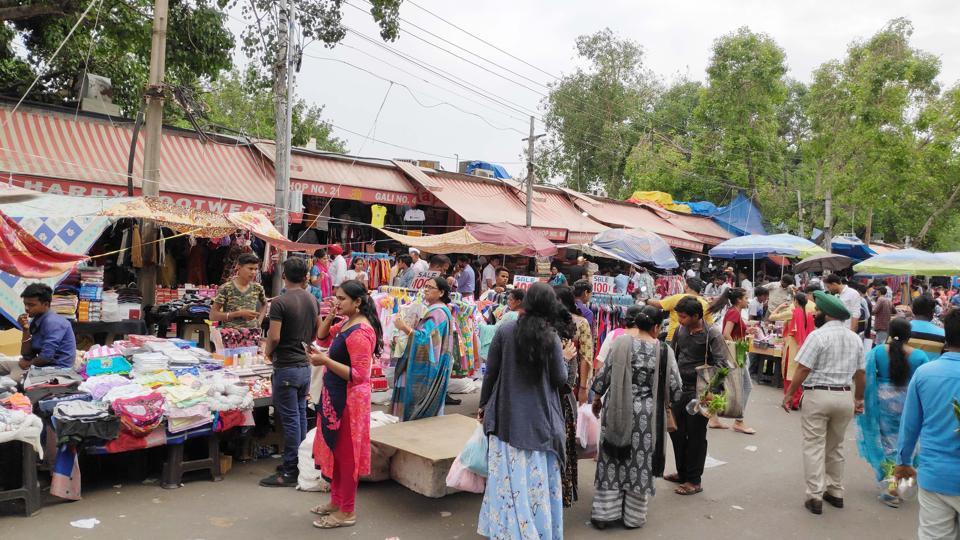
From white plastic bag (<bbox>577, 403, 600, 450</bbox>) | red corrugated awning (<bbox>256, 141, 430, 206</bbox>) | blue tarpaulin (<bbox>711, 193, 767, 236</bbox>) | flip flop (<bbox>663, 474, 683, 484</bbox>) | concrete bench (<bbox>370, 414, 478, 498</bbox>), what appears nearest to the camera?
concrete bench (<bbox>370, 414, 478, 498</bbox>)

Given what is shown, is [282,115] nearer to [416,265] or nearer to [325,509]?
[416,265]

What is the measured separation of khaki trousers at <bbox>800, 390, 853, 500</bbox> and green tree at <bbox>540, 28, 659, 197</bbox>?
97.6 feet

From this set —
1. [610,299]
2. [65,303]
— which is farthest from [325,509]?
[610,299]

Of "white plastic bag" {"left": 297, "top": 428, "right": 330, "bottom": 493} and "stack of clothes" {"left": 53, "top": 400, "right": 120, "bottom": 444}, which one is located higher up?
"stack of clothes" {"left": 53, "top": 400, "right": 120, "bottom": 444}

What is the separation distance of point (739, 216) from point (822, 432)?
26748 mm

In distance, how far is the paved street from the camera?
476 centimetres

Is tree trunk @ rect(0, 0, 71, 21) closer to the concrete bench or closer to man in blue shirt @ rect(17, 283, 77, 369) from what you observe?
man in blue shirt @ rect(17, 283, 77, 369)

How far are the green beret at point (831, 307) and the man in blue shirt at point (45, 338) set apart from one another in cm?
680

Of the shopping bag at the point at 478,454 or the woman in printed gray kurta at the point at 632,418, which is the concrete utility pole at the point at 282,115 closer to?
the shopping bag at the point at 478,454

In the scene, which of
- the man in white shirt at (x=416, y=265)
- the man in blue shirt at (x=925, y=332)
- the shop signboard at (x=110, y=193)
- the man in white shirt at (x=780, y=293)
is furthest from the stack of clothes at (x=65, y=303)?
the man in white shirt at (x=780, y=293)

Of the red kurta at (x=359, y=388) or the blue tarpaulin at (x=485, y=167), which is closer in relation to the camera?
Result: the red kurta at (x=359, y=388)

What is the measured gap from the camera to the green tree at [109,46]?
12.4 m

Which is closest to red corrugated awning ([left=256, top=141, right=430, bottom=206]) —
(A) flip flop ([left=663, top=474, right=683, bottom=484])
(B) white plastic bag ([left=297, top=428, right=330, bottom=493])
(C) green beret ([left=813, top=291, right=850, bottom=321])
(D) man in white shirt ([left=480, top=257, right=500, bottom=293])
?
(D) man in white shirt ([left=480, top=257, right=500, bottom=293])

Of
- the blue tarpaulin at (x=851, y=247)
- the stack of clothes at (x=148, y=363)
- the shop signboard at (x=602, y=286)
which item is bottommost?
the stack of clothes at (x=148, y=363)
